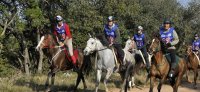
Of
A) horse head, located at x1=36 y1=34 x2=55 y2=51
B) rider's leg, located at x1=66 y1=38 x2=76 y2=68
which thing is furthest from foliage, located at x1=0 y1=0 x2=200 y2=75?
horse head, located at x1=36 y1=34 x2=55 y2=51

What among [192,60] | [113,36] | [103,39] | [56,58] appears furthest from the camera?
[192,60]

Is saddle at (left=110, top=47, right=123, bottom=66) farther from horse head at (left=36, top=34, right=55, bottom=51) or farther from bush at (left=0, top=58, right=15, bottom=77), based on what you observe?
bush at (left=0, top=58, right=15, bottom=77)

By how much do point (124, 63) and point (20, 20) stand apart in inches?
1006

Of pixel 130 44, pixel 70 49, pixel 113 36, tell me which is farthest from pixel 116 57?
pixel 130 44

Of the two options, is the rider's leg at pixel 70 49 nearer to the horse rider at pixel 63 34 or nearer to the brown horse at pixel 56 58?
the horse rider at pixel 63 34

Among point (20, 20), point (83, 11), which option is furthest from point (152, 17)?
point (20, 20)

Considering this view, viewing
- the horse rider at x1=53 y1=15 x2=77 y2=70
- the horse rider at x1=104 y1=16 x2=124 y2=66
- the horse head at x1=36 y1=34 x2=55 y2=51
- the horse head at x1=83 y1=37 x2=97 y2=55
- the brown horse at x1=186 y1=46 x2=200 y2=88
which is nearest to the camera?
the horse head at x1=83 y1=37 x2=97 y2=55

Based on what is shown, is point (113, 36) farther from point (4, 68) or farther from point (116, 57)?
point (4, 68)

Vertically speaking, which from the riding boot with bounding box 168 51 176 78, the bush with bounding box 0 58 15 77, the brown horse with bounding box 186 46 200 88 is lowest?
the bush with bounding box 0 58 15 77

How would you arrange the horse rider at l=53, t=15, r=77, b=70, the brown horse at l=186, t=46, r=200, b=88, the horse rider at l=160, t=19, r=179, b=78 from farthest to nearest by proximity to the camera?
the brown horse at l=186, t=46, r=200, b=88 → the horse rider at l=53, t=15, r=77, b=70 → the horse rider at l=160, t=19, r=179, b=78

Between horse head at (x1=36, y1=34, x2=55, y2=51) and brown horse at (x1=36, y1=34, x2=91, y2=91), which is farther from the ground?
horse head at (x1=36, y1=34, x2=55, y2=51)

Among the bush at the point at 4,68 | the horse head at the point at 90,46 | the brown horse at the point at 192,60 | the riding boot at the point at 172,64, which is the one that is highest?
the horse head at the point at 90,46

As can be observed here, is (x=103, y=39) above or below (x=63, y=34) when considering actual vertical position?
below

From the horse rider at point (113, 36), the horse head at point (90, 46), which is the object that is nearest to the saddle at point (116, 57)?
the horse rider at point (113, 36)
